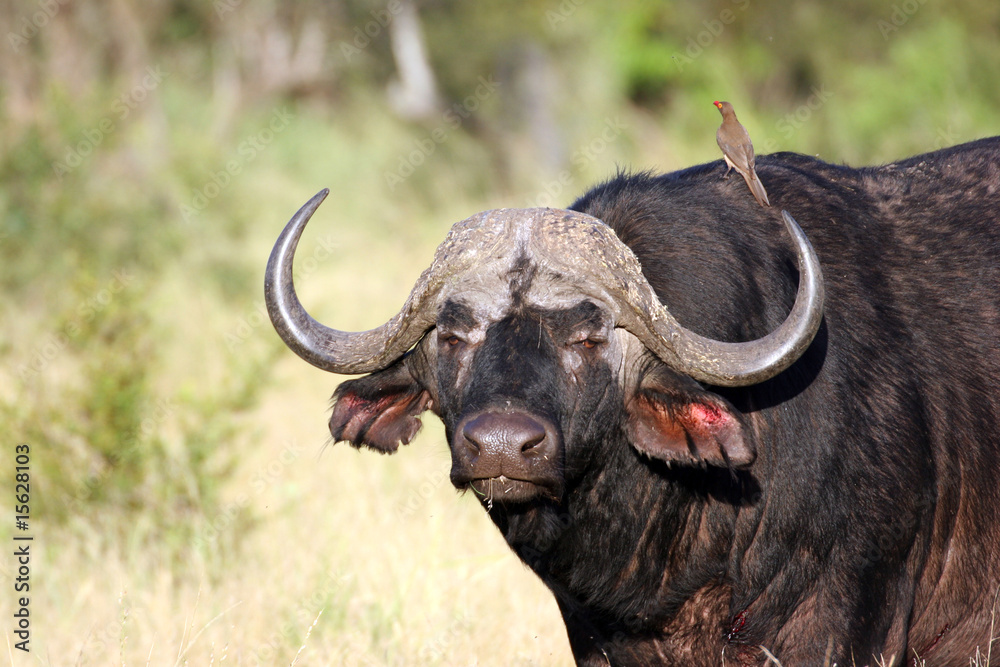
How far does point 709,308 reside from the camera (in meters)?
3.57

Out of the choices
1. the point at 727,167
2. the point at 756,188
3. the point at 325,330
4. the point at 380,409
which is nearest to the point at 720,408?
the point at 756,188

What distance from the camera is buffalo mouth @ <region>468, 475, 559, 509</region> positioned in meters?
3.23

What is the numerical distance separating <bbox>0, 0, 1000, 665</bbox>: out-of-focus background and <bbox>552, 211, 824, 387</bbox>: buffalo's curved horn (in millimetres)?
1412

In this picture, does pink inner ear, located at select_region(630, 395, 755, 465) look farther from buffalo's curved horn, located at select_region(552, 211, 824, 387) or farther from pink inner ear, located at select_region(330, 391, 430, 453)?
pink inner ear, located at select_region(330, 391, 430, 453)

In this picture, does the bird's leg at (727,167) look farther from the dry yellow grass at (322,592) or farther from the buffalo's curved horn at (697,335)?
the dry yellow grass at (322,592)

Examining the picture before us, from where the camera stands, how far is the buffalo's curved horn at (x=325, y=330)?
371cm

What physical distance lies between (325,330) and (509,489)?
3.30 feet

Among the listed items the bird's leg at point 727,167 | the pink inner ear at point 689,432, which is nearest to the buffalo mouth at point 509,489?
the pink inner ear at point 689,432

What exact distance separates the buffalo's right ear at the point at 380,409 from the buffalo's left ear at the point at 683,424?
33.2 inches

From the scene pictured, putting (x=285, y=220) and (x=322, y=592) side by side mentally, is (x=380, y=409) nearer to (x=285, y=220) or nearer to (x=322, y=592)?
(x=322, y=592)

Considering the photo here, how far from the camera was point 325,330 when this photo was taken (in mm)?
3840

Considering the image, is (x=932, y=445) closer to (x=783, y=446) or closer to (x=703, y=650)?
(x=783, y=446)

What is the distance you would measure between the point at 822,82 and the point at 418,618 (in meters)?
14.7

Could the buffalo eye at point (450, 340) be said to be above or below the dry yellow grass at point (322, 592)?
above
